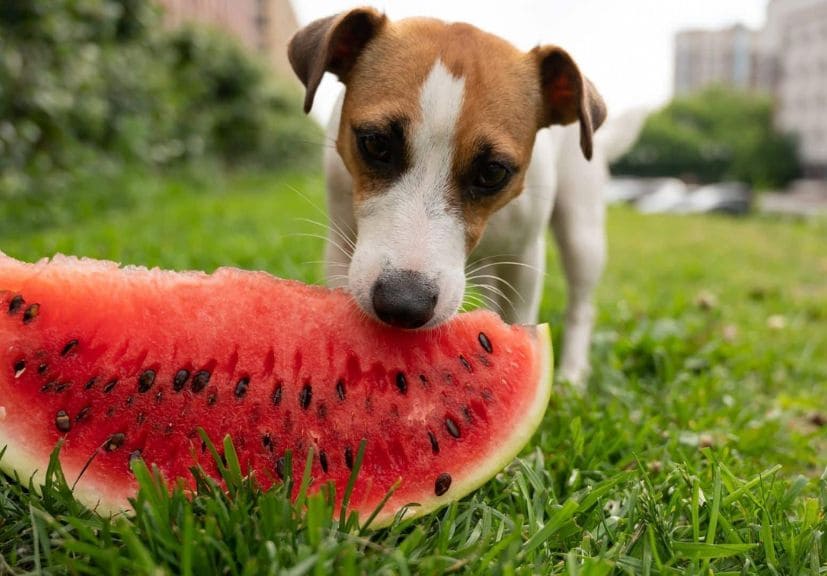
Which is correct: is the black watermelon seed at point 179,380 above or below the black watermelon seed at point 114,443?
above

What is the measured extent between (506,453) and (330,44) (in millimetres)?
1355

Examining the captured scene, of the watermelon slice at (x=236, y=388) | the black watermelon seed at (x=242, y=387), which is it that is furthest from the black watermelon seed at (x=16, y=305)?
the black watermelon seed at (x=242, y=387)

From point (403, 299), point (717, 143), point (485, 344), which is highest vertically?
point (403, 299)

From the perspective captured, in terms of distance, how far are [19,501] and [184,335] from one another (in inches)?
16.8

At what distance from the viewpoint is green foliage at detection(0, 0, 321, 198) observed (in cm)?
546

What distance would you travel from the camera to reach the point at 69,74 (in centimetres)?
612

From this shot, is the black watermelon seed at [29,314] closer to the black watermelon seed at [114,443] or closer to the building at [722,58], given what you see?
the black watermelon seed at [114,443]

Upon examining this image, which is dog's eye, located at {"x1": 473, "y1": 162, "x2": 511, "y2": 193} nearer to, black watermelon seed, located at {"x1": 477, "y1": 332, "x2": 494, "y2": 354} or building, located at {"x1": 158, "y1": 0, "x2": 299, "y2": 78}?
black watermelon seed, located at {"x1": 477, "y1": 332, "x2": 494, "y2": 354}

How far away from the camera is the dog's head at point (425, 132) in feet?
5.86

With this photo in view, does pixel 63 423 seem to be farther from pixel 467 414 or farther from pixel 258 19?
pixel 258 19

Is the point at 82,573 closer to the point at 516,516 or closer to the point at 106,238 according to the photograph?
the point at 516,516

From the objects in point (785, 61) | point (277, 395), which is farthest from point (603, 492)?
point (785, 61)

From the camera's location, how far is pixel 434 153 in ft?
6.56

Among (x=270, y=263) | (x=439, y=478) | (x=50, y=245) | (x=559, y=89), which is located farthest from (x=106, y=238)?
(x=439, y=478)
